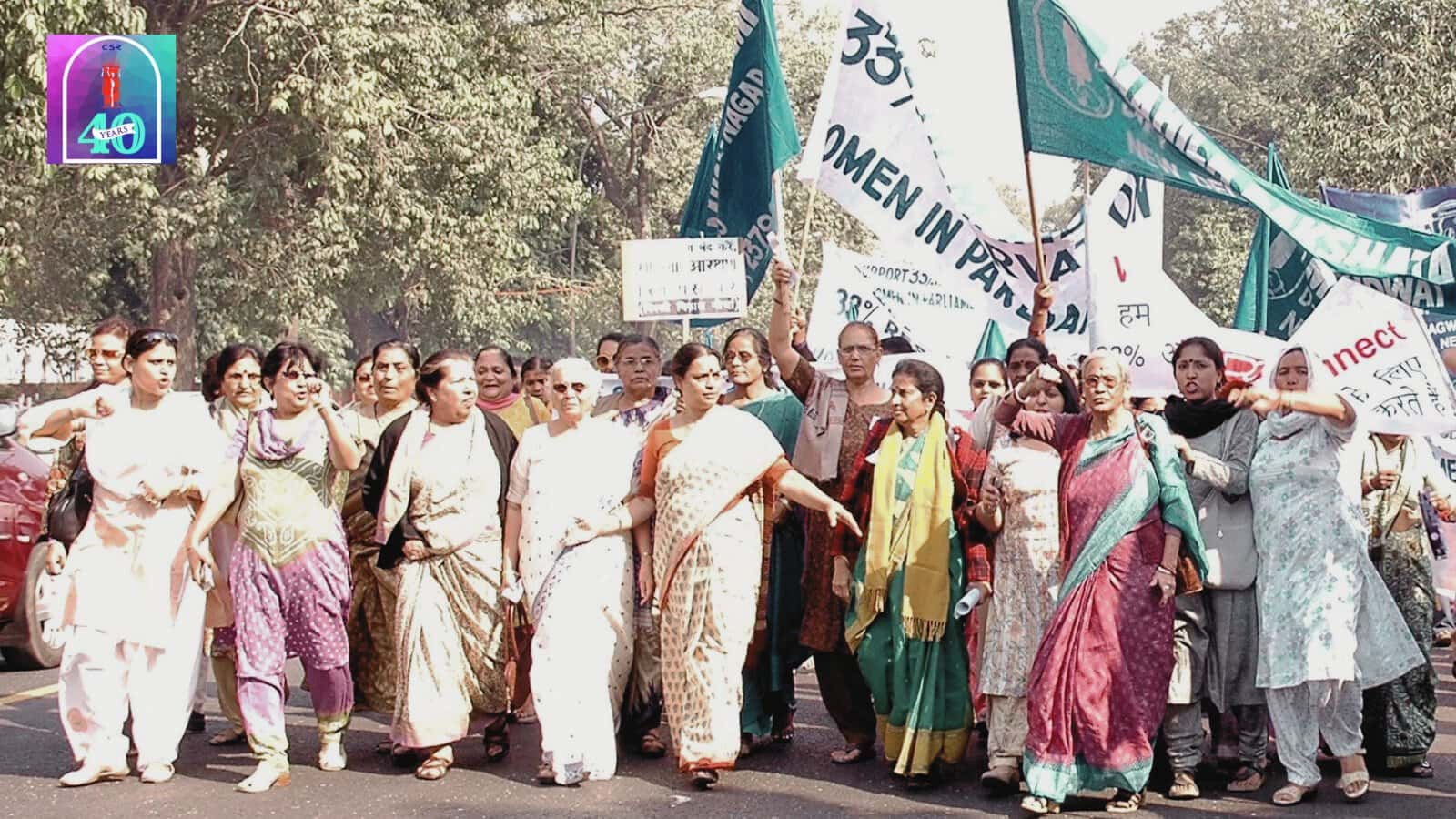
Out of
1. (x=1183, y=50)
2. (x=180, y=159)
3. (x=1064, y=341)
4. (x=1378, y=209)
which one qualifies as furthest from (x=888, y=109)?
(x=1183, y=50)

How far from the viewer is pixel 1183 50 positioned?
2370 inches

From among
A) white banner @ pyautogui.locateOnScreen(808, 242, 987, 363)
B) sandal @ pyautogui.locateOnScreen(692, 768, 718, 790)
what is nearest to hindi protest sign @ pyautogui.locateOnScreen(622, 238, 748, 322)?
white banner @ pyautogui.locateOnScreen(808, 242, 987, 363)

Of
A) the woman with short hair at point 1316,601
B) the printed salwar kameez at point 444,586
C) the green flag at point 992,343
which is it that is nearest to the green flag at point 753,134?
the green flag at point 992,343

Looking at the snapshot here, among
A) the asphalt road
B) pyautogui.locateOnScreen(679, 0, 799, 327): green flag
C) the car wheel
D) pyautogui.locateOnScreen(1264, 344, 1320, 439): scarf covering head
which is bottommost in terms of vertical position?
the asphalt road

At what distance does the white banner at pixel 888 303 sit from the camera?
37.3 feet

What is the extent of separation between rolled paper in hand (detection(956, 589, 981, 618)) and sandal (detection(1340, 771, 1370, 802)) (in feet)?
4.40

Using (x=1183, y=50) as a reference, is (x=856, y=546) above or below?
below

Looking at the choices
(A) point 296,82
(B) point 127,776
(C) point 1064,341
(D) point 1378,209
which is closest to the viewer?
(B) point 127,776

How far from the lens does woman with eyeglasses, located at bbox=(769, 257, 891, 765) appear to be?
23.8 feet

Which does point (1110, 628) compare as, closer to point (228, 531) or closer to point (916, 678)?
point (916, 678)

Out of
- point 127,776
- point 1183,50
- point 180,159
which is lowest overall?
point 127,776

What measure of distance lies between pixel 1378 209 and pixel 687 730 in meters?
6.95

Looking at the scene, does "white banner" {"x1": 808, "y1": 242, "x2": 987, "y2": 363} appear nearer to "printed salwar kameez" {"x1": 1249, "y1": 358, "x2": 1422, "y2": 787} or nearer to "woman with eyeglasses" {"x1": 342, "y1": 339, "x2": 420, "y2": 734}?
"woman with eyeglasses" {"x1": 342, "y1": 339, "x2": 420, "y2": 734}

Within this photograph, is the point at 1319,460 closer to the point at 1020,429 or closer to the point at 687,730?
the point at 1020,429
